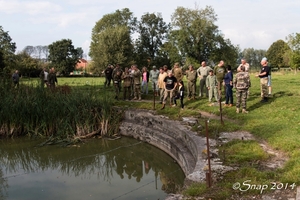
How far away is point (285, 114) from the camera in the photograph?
9.23 meters

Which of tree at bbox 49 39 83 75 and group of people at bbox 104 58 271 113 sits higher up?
tree at bbox 49 39 83 75

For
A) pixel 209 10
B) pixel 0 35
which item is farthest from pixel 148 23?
pixel 0 35

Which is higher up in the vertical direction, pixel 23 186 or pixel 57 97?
pixel 57 97

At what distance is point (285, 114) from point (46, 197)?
23.7ft

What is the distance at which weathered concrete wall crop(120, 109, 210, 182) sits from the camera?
6.69 metres

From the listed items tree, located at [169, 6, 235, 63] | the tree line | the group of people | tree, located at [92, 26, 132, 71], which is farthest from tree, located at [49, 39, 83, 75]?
the group of people

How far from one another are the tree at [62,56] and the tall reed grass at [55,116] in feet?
146

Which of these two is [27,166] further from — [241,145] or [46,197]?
[241,145]

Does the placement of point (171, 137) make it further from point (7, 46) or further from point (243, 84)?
point (7, 46)

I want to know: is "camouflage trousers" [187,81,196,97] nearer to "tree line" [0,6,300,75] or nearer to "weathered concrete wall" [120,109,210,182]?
"weathered concrete wall" [120,109,210,182]

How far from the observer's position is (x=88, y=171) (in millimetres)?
8000

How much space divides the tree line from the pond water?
2896 centimetres

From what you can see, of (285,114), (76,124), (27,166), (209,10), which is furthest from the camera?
(209,10)

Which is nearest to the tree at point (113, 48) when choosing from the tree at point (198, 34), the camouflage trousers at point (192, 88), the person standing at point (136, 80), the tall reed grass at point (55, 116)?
the tree at point (198, 34)
